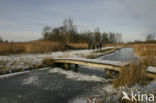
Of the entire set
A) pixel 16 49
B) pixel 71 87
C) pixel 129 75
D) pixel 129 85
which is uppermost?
pixel 16 49

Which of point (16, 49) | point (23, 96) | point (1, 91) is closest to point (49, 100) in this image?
point (23, 96)

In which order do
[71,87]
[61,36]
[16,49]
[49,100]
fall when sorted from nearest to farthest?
[49,100] < [71,87] < [16,49] < [61,36]

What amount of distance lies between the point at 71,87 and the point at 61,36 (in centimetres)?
2852

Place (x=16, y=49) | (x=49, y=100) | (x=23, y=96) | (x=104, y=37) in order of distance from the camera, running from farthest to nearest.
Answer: (x=104, y=37) < (x=16, y=49) < (x=23, y=96) < (x=49, y=100)

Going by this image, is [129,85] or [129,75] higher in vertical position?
[129,75]

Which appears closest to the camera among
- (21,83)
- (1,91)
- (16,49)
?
(1,91)

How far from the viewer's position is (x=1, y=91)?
3.20 m

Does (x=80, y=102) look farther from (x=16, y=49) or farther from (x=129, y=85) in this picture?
(x=16, y=49)

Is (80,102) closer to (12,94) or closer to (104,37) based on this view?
(12,94)

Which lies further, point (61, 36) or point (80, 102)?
point (61, 36)

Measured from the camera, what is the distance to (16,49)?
1070 cm

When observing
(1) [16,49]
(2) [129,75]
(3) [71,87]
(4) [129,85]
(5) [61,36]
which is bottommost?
(3) [71,87]

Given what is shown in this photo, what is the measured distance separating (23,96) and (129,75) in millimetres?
3385

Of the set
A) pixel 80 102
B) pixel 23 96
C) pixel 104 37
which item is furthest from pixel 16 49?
pixel 104 37
